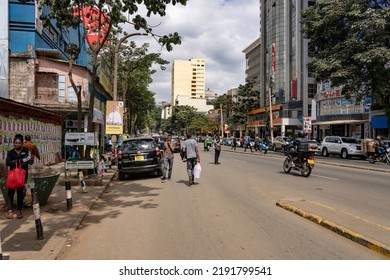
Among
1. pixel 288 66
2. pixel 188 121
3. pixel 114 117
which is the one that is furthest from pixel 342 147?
pixel 188 121

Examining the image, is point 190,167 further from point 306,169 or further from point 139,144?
point 306,169

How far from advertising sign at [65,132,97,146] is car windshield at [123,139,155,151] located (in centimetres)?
241

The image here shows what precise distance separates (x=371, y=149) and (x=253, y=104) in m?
53.1

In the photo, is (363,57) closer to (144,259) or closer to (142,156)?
(142,156)

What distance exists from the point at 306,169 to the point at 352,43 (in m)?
15.1

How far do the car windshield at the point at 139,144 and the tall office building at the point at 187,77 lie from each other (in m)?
161

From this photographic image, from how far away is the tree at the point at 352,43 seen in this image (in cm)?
2405

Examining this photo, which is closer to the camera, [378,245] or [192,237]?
[378,245]

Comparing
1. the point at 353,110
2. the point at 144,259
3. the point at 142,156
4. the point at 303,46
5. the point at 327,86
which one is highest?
the point at 303,46

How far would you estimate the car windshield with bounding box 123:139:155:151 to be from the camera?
574 inches

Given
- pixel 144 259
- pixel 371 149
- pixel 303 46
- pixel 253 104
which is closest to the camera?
pixel 144 259

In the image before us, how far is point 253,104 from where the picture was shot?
250 ft

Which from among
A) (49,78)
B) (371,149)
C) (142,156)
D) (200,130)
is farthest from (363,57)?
(200,130)

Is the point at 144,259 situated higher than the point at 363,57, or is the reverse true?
the point at 363,57
